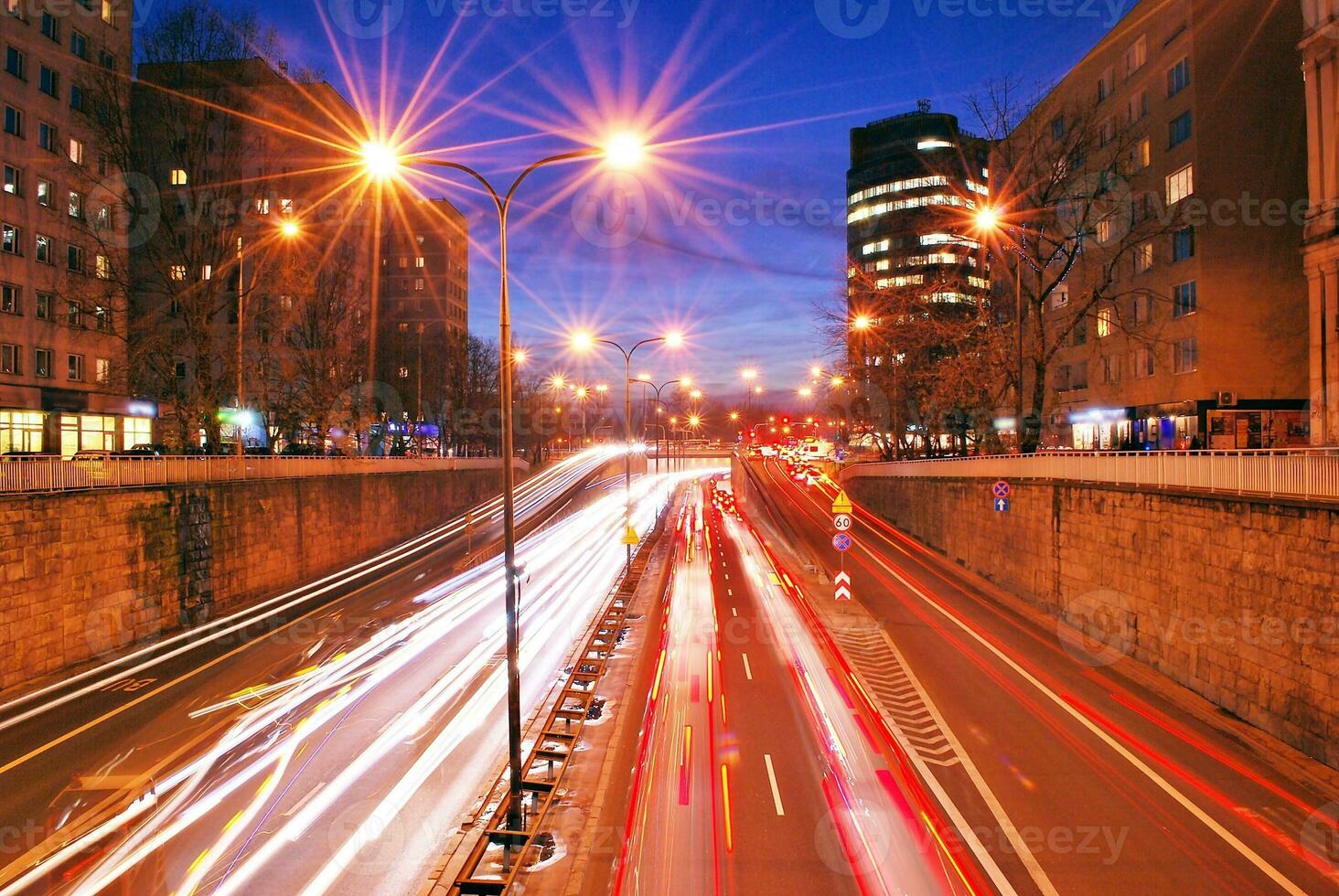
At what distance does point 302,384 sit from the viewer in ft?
134

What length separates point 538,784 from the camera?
39.7ft

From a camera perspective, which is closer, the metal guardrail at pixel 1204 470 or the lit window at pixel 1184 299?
the metal guardrail at pixel 1204 470

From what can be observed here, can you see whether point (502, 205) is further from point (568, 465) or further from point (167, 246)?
point (568, 465)

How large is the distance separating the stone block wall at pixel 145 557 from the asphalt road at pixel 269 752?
91 cm

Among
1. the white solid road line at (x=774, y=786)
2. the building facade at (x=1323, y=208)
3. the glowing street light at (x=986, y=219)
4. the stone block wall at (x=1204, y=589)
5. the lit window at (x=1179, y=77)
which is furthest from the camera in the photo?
the lit window at (x=1179, y=77)

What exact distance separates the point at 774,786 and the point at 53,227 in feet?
121

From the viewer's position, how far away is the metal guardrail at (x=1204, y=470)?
1334cm

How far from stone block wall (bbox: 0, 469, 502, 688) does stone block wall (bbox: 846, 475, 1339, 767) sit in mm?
24171

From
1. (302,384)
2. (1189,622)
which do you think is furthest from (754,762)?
(302,384)

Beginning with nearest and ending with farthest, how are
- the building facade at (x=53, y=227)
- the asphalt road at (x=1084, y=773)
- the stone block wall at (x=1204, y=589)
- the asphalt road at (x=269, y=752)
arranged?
the asphalt road at (x=1084, y=773), the asphalt road at (x=269, y=752), the stone block wall at (x=1204, y=589), the building facade at (x=53, y=227)

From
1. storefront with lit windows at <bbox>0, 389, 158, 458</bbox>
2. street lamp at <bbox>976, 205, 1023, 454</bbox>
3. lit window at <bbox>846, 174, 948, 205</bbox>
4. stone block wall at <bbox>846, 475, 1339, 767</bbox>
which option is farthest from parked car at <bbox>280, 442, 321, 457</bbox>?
lit window at <bbox>846, 174, 948, 205</bbox>

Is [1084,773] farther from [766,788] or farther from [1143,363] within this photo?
[1143,363]

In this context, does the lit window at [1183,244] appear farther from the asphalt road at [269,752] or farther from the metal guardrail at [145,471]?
the metal guardrail at [145,471]

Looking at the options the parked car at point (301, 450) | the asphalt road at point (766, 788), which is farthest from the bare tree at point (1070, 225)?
the parked car at point (301, 450)
